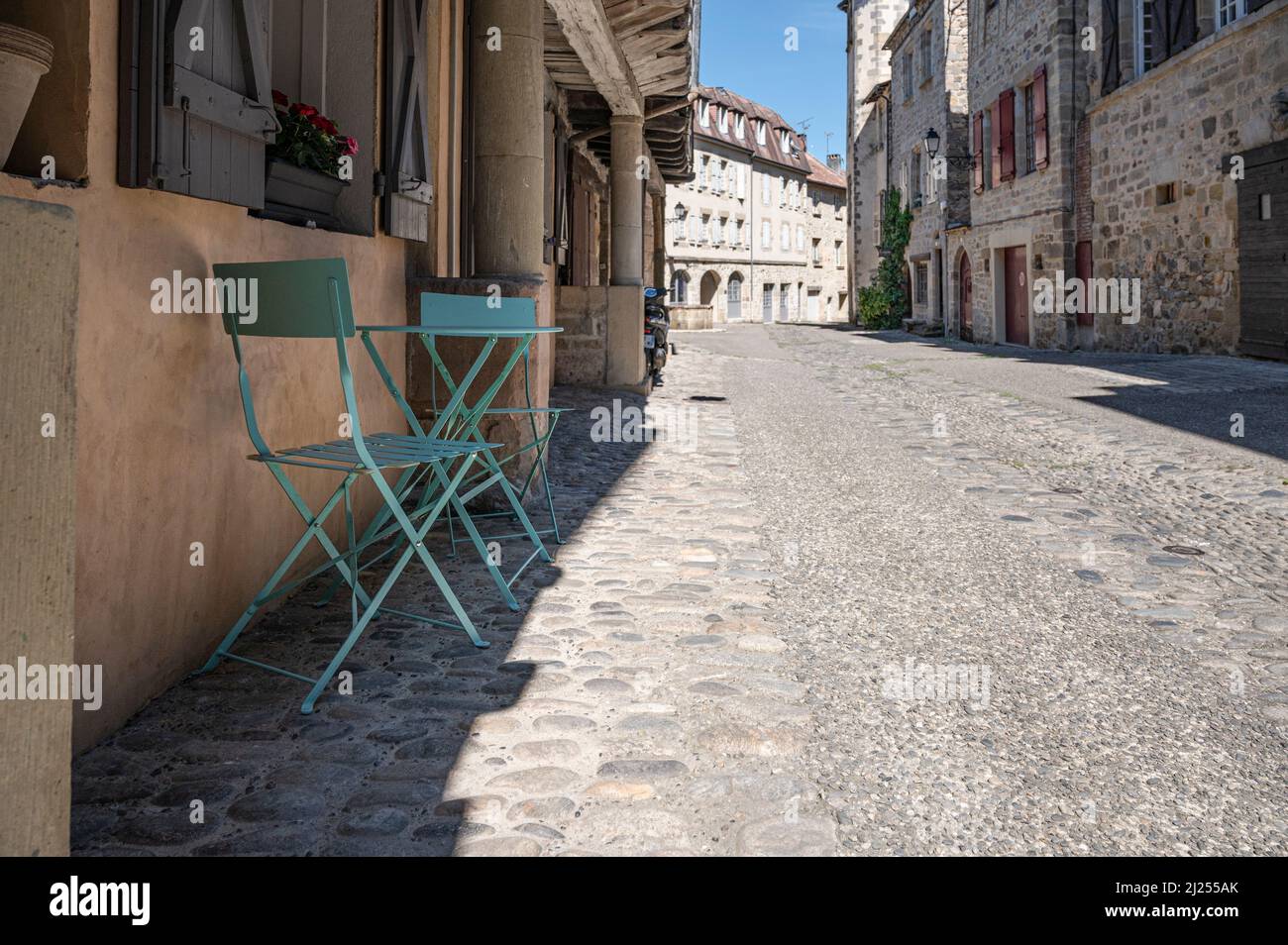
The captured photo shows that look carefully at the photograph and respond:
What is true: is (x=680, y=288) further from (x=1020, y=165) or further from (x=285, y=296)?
(x=285, y=296)

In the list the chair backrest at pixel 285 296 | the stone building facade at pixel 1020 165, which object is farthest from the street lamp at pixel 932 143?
the chair backrest at pixel 285 296

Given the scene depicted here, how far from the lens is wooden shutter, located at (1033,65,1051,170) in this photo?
18531mm

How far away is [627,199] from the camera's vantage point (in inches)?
468

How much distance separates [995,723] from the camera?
2666 mm

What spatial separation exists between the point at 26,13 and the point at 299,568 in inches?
85.3

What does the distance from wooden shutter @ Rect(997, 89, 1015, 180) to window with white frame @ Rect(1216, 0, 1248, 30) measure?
658 cm

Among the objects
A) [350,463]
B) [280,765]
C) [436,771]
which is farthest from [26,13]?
[436,771]

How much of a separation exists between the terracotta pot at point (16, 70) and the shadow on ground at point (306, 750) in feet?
4.37

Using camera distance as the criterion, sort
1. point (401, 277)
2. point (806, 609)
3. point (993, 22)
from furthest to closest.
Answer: point (993, 22) → point (401, 277) → point (806, 609)

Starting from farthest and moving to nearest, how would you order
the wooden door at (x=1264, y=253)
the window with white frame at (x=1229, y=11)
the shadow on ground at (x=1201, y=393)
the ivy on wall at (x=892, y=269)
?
the ivy on wall at (x=892, y=269)
the window with white frame at (x=1229, y=11)
the wooden door at (x=1264, y=253)
the shadow on ground at (x=1201, y=393)

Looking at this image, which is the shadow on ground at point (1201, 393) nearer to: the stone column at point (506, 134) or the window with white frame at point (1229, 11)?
the window with white frame at point (1229, 11)

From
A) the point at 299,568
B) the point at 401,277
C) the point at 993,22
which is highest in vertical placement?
the point at 993,22

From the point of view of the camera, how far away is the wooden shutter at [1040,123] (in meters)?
18.5
